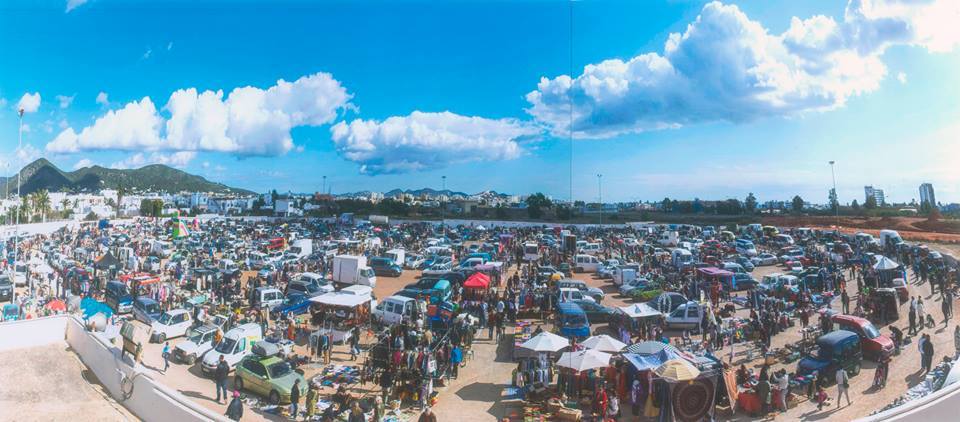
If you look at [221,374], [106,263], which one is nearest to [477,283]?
[221,374]

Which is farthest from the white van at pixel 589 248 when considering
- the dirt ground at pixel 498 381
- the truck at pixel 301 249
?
the truck at pixel 301 249

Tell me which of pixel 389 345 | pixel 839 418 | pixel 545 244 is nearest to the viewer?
pixel 839 418

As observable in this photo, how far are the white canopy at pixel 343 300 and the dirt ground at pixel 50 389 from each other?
5398 mm

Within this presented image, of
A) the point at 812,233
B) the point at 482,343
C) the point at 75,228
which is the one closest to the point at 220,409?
the point at 482,343

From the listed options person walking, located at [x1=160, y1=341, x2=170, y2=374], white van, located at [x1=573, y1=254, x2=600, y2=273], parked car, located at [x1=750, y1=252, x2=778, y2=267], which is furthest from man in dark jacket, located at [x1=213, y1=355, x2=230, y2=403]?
parked car, located at [x1=750, y1=252, x2=778, y2=267]

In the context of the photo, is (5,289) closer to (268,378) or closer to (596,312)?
(268,378)

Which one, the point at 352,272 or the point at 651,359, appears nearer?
the point at 651,359

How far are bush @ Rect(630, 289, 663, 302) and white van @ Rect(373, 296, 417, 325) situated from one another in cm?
986

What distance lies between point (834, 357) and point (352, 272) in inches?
707

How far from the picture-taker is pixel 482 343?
13.9 meters

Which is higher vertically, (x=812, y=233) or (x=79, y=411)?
(x=812, y=233)

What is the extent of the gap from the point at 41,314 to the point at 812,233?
47954 mm

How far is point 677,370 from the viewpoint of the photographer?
8328mm

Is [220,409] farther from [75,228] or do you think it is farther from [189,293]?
[75,228]
